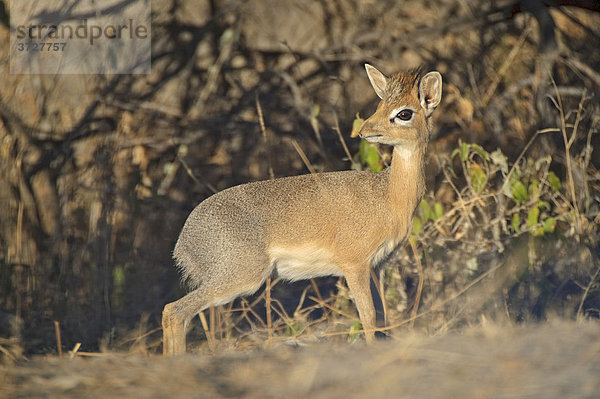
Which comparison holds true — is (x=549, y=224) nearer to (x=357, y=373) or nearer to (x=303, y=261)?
(x=303, y=261)

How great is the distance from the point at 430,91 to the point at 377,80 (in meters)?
0.48

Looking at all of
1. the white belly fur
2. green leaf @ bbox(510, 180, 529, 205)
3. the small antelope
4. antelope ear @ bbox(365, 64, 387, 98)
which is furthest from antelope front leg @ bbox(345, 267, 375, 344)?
green leaf @ bbox(510, 180, 529, 205)

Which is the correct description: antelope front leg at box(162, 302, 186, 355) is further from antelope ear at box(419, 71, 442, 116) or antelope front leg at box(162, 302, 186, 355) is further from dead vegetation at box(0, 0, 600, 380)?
antelope ear at box(419, 71, 442, 116)

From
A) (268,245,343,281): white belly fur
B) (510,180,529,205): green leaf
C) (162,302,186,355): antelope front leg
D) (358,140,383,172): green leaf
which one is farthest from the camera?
(510,180,529,205): green leaf

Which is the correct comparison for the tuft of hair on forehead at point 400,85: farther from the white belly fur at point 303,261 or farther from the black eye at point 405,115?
the white belly fur at point 303,261

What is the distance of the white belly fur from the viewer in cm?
512

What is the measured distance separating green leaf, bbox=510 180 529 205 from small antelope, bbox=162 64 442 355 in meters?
1.99

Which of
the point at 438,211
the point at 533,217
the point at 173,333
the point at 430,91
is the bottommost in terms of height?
the point at 173,333

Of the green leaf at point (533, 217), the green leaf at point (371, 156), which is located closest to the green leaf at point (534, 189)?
the green leaf at point (533, 217)

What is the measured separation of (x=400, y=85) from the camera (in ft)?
16.7

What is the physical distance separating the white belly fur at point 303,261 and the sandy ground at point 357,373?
65.0 inches

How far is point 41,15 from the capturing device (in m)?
7.03

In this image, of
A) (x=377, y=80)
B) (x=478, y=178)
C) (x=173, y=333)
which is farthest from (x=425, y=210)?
(x=173, y=333)

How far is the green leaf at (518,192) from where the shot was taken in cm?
682
